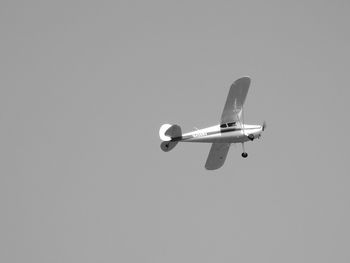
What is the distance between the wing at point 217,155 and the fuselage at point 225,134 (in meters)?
2.87

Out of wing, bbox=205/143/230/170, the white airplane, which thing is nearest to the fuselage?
the white airplane

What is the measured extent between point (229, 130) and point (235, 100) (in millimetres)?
1888

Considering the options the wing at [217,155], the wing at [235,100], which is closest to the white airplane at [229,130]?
the wing at [235,100]

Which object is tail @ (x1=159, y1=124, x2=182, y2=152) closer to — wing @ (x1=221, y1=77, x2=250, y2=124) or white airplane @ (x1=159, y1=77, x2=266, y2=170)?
white airplane @ (x1=159, y1=77, x2=266, y2=170)

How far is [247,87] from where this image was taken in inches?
1854

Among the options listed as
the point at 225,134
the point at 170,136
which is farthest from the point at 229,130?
the point at 170,136

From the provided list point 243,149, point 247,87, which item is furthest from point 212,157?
point 247,87

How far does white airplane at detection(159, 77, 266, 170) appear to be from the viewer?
4681 cm

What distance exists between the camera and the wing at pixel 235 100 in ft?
154

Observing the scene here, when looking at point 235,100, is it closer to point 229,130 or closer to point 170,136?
point 229,130

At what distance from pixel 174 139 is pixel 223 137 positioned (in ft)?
10.1

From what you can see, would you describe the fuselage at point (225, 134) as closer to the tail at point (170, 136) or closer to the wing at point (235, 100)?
the tail at point (170, 136)

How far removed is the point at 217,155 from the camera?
51.7 metres

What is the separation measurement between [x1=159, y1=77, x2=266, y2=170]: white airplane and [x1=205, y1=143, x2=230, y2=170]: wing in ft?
8.53
